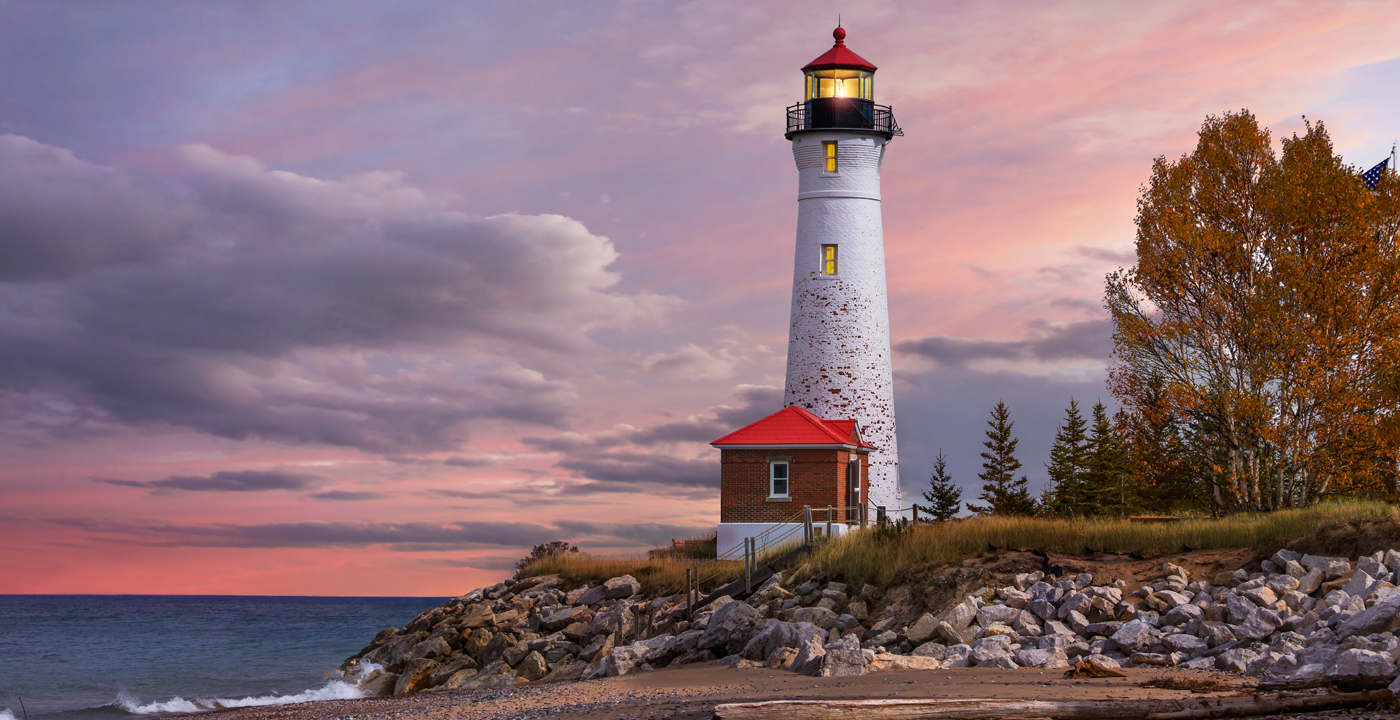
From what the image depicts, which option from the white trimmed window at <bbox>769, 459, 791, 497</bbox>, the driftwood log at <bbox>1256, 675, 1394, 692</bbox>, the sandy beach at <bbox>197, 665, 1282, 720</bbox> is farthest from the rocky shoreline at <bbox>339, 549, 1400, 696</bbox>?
the white trimmed window at <bbox>769, 459, 791, 497</bbox>

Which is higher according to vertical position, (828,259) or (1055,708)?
(828,259)

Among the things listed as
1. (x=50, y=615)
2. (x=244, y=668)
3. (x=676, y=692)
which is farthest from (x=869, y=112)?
(x=50, y=615)

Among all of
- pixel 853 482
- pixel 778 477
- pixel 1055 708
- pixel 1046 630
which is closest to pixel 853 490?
pixel 853 482

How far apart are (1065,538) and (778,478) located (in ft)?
37.5

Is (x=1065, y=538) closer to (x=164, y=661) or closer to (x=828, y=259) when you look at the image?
(x=828, y=259)

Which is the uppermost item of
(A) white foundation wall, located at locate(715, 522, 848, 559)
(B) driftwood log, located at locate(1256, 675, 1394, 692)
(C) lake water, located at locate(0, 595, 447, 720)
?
(A) white foundation wall, located at locate(715, 522, 848, 559)

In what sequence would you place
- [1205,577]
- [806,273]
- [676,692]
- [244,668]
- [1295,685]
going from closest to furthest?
1. [1295,685]
2. [676,692]
3. [1205,577]
4. [806,273]
5. [244,668]

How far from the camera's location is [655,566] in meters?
30.1

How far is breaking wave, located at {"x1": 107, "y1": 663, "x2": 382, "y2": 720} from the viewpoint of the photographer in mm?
26609

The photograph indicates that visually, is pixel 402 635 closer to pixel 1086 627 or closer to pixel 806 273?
pixel 806 273

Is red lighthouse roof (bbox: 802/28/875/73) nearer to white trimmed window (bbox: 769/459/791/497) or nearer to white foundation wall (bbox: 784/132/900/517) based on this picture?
white foundation wall (bbox: 784/132/900/517)

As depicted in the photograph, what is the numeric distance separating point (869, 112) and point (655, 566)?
1626 cm

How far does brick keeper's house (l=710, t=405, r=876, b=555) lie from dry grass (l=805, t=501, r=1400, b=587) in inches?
281

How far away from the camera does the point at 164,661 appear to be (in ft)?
150
